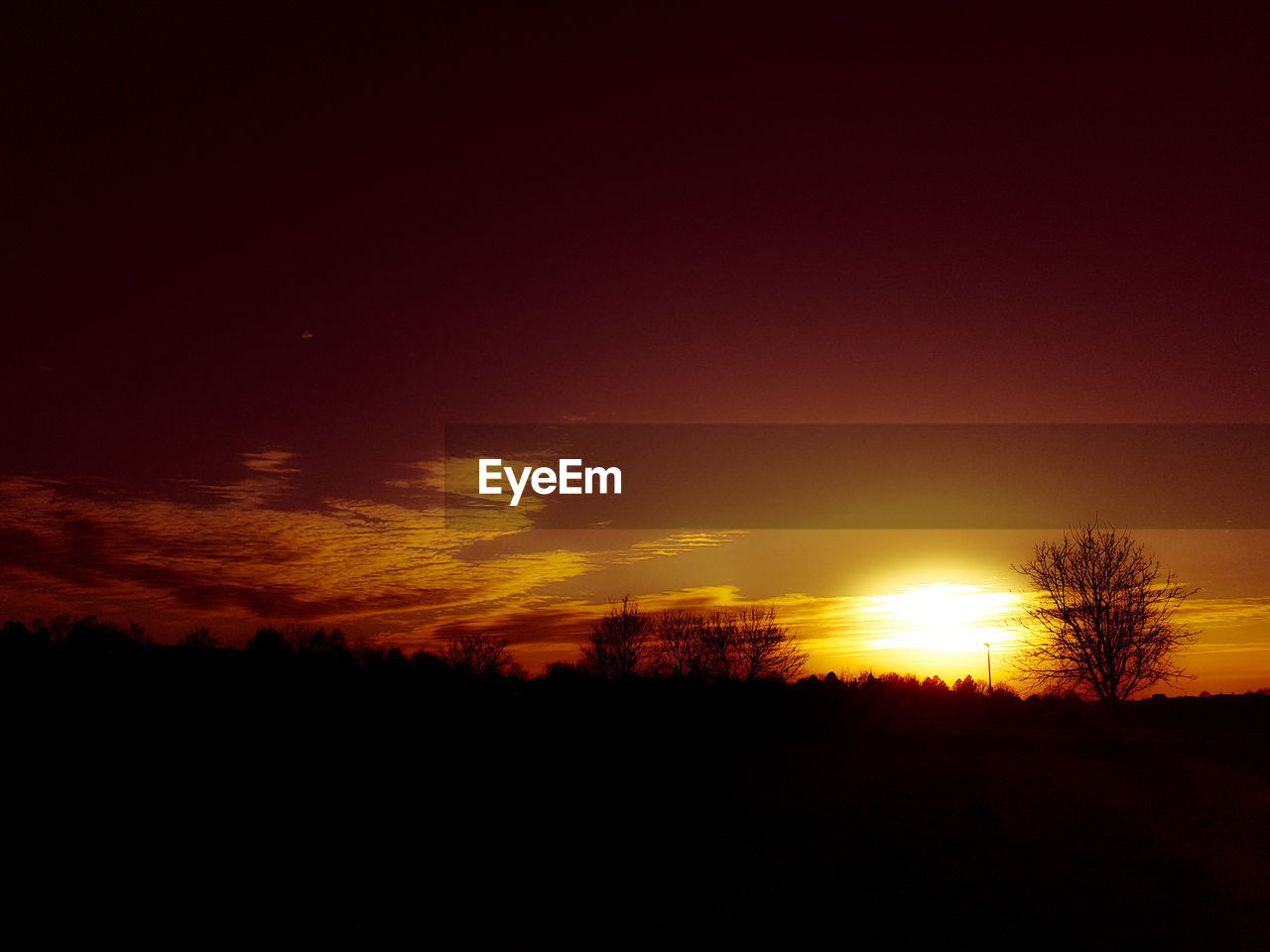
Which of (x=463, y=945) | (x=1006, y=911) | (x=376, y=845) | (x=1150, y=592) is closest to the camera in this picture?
(x=463, y=945)

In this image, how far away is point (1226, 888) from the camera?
472 inches

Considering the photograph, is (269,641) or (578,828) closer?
(578,828)

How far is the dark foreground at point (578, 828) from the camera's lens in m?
10.8

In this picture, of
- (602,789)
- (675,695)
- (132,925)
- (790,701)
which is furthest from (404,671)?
(132,925)

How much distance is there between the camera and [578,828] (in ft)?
50.5

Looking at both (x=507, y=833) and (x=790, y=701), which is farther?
(x=790, y=701)

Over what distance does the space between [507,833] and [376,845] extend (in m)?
2.23

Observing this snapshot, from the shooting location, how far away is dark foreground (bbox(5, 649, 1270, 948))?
10.8m

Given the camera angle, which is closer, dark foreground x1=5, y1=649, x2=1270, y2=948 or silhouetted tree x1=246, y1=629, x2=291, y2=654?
dark foreground x1=5, y1=649, x2=1270, y2=948

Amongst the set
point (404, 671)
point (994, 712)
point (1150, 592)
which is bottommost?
point (994, 712)

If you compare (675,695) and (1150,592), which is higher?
(1150,592)

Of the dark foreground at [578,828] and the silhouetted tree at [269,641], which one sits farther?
the silhouetted tree at [269,641]

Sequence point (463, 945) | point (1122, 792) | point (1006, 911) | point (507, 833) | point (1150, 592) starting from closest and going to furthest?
point (463, 945)
point (1006, 911)
point (507, 833)
point (1122, 792)
point (1150, 592)

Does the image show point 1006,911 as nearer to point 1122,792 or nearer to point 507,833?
point 507,833
